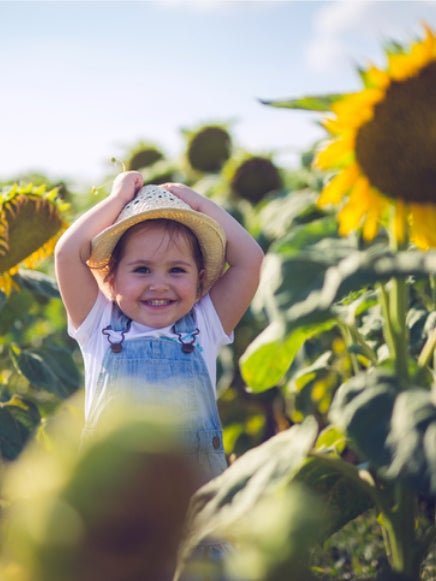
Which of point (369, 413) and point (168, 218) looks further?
point (168, 218)

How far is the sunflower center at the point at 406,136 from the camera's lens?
127 cm

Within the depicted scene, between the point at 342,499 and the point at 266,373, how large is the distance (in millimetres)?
293

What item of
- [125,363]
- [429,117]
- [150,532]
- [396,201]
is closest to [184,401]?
[125,363]

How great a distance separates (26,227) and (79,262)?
46cm

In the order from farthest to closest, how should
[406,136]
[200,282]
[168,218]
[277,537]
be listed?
[200,282] → [168,218] → [406,136] → [277,537]

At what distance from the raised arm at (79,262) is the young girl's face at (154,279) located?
79 millimetres

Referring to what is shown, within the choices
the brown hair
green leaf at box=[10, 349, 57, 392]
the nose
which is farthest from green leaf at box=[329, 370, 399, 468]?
green leaf at box=[10, 349, 57, 392]

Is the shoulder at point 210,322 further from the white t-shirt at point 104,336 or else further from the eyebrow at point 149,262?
the eyebrow at point 149,262

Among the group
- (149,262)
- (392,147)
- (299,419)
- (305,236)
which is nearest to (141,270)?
(149,262)

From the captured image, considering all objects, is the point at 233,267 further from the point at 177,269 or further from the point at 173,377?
the point at 173,377

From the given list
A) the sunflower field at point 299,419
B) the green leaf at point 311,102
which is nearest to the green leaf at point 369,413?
the sunflower field at point 299,419

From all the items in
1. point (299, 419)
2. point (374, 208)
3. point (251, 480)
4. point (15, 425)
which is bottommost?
point (299, 419)

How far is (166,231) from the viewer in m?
2.11

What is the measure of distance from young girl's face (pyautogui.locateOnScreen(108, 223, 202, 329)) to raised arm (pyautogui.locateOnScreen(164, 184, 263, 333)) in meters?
0.12
